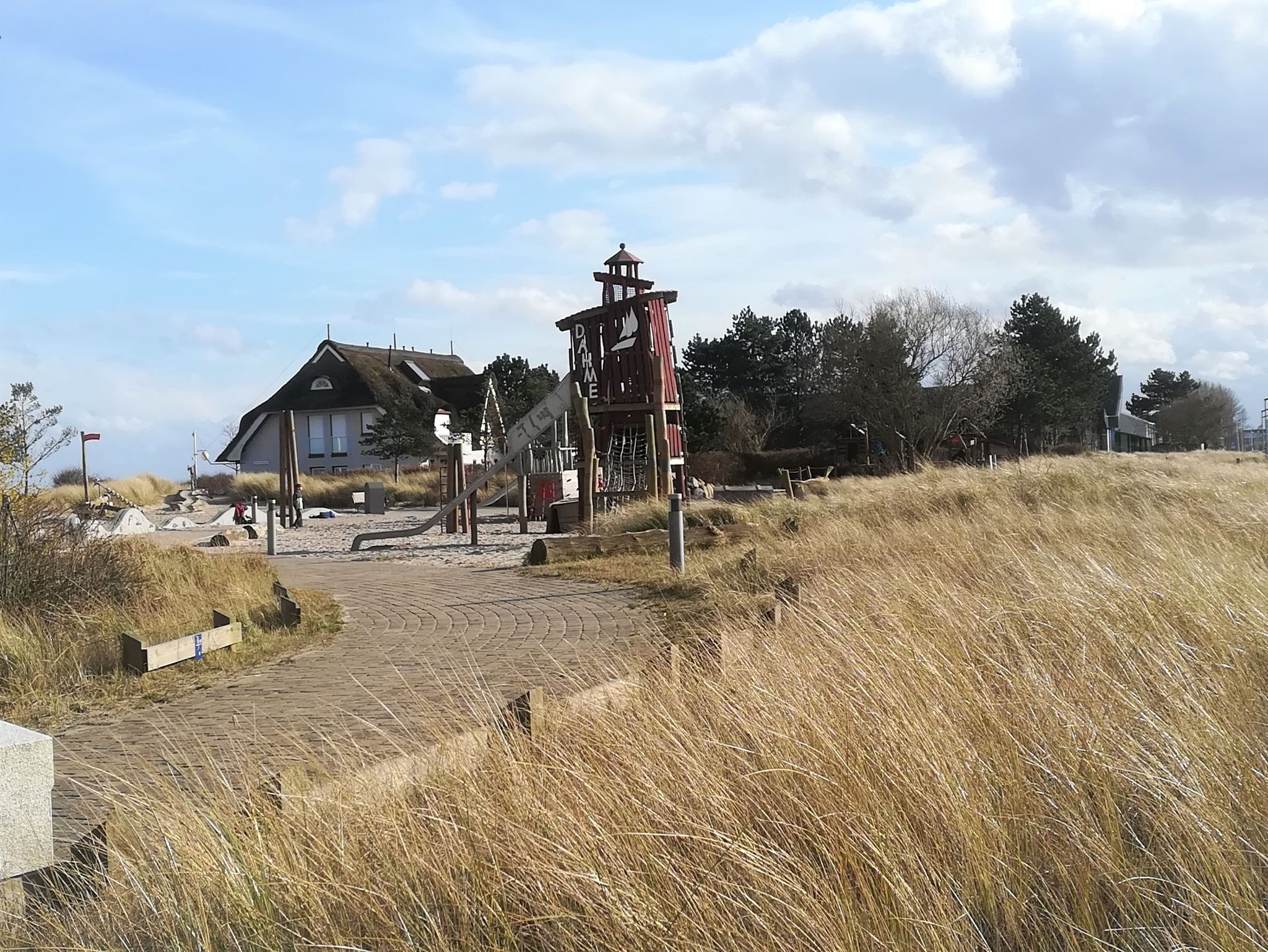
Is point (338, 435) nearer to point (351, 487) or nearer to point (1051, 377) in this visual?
point (351, 487)

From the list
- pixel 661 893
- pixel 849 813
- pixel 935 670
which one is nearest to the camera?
pixel 661 893

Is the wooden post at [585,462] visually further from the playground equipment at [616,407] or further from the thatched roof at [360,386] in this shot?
the thatched roof at [360,386]

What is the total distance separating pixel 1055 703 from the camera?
3953 millimetres

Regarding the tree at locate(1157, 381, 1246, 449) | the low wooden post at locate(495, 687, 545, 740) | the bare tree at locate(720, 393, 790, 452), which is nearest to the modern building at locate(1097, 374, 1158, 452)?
the tree at locate(1157, 381, 1246, 449)

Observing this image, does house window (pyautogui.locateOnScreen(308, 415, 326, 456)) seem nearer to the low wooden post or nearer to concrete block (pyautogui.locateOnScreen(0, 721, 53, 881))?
the low wooden post

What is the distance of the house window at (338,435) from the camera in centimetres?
6275

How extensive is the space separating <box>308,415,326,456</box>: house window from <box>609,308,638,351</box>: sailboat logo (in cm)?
4385

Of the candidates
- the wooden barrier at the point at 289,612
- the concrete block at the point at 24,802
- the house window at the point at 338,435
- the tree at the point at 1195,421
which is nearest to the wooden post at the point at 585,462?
the wooden barrier at the point at 289,612

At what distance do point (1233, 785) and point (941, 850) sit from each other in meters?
0.92

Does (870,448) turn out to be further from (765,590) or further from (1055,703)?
(1055,703)

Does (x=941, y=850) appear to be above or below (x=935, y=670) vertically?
below

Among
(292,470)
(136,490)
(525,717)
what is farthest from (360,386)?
(525,717)

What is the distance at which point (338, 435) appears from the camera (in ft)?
207

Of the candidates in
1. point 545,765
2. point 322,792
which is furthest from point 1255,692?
point 322,792
